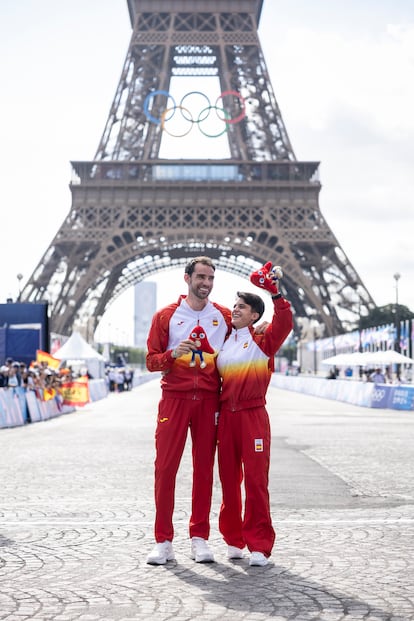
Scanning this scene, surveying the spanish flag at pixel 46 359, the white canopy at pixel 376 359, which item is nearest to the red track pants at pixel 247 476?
the spanish flag at pixel 46 359

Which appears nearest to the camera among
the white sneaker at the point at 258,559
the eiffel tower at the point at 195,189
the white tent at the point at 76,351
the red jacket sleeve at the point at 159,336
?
the white sneaker at the point at 258,559

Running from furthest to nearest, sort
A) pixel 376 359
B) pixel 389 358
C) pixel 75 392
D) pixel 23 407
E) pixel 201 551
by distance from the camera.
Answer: pixel 376 359 < pixel 389 358 < pixel 75 392 < pixel 23 407 < pixel 201 551

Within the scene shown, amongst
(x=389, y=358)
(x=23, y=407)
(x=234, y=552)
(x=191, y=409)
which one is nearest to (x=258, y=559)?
(x=234, y=552)

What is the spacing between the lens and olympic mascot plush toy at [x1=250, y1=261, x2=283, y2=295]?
628 cm

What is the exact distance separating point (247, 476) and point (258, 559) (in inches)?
19.6

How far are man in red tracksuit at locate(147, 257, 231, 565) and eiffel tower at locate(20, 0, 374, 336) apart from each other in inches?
2002

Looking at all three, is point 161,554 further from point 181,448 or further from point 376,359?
point 376,359

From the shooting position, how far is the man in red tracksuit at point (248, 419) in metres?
6.27

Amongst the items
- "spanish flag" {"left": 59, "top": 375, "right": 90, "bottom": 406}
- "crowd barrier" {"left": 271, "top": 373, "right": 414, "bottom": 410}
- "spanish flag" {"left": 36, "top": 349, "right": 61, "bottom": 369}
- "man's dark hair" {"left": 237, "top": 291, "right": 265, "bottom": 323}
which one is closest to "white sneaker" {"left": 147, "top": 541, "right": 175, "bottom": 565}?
"man's dark hair" {"left": 237, "top": 291, "right": 265, "bottom": 323}

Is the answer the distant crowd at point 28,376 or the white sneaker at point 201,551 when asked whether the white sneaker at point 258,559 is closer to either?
the white sneaker at point 201,551

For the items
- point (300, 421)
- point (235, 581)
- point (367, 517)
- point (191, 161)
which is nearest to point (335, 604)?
point (235, 581)

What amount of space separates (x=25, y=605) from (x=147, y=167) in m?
59.3

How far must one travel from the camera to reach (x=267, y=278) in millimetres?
6336

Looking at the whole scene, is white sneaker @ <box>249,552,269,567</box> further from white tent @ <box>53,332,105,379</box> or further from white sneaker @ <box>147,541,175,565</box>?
white tent @ <box>53,332,105,379</box>
